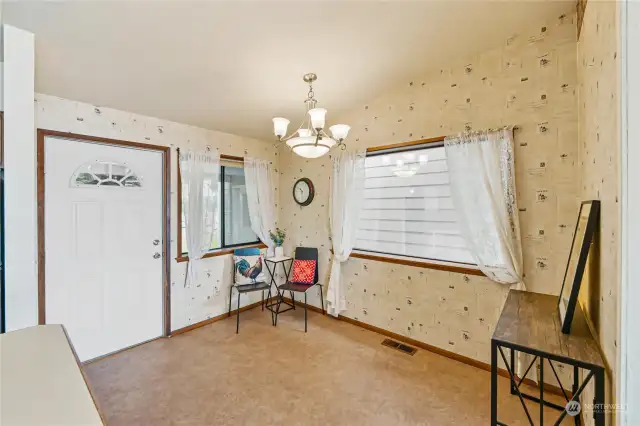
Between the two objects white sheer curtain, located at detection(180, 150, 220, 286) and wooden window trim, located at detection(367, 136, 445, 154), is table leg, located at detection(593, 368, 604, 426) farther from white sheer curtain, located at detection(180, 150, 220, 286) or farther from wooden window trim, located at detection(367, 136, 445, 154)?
white sheer curtain, located at detection(180, 150, 220, 286)

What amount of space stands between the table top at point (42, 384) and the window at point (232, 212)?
2.46m

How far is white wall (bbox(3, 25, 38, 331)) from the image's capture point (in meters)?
1.67

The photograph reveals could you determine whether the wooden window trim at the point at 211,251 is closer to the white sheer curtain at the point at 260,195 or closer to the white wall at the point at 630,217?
the white sheer curtain at the point at 260,195

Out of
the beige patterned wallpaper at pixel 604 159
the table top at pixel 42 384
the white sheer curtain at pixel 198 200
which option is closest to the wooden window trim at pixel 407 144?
the beige patterned wallpaper at pixel 604 159

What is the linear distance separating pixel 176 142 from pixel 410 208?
2621 millimetres

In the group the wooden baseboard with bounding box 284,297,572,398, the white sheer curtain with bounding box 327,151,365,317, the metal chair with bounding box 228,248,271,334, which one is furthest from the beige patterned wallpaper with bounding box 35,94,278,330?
the wooden baseboard with bounding box 284,297,572,398

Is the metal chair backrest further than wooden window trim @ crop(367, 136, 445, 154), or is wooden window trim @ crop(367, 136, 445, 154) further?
the metal chair backrest

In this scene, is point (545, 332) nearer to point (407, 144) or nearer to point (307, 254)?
point (407, 144)

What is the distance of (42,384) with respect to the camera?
0.92 meters

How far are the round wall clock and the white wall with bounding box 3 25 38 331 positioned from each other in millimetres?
2662

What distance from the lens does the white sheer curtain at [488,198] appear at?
233 centimetres

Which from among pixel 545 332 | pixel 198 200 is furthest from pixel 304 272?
pixel 545 332

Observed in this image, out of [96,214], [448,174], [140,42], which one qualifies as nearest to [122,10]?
[140,42]

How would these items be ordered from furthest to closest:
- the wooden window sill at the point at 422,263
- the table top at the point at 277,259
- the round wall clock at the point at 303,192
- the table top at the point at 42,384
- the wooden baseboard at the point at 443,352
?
the round wall clock at the point at 303,192 → the table top at the point at 277,259 → the wooden window sill at the point at 422,263 → the wooden baseboard at the point at 443,352 → the table top at the point at 42,384
